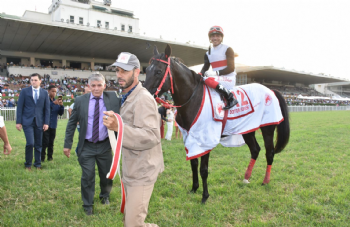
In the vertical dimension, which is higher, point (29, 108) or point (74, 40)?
point (74, 40)

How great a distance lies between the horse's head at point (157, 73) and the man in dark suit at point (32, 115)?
359 cm

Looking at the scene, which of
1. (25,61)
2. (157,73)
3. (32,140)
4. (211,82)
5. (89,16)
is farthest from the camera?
(89,16)

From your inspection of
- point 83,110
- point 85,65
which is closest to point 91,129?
point 83,110

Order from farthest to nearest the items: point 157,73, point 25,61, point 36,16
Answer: point 36,16 < point 25,61 < point 157,73

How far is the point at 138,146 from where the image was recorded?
5.62ft

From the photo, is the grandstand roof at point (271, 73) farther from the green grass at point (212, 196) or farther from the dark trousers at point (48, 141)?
the dark trousers at point (48, 141)

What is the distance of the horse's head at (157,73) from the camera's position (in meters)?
3.19

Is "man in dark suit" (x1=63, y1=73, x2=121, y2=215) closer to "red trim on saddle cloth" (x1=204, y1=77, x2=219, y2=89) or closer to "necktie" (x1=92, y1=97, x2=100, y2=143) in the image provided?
"necktie" (x1=92, y1=97, x2=100, y2=143)

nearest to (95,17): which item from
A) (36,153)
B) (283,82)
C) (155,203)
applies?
(36,153)

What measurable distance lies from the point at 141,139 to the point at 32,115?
4822mm

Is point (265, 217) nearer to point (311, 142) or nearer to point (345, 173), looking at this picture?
point (345, 173)

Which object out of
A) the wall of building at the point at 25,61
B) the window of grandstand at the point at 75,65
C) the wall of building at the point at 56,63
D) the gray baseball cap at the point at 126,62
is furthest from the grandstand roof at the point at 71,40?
the gray baseball cap at the point at 126,62

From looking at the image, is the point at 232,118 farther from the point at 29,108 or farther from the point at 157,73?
the point at 29,108

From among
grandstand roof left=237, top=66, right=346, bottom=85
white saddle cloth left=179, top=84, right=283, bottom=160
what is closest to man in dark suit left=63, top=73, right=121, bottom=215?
white saddle cloth left=179, top=84, right=283, bottom=160
